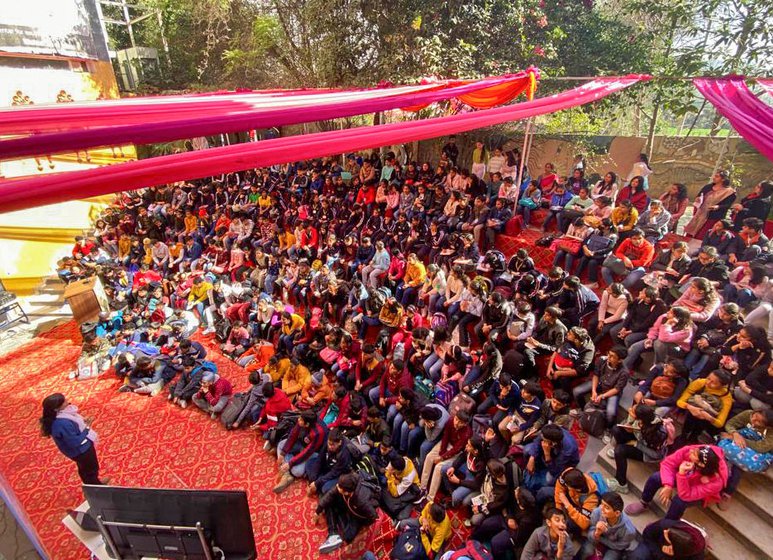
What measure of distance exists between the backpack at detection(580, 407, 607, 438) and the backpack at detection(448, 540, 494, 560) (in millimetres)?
1309

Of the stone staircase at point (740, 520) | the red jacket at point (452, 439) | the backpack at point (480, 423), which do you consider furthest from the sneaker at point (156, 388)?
the stone staircase at point (740, 520)

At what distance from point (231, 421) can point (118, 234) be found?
308 inches

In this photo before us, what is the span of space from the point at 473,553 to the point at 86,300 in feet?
24.1

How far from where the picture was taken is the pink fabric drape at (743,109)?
333 centimetres

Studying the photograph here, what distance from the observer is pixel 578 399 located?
3.54 meters

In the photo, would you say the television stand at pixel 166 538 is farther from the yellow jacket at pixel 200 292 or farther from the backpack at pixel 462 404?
the yellow jacket at pixel 200 292

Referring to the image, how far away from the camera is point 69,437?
320 centimetres

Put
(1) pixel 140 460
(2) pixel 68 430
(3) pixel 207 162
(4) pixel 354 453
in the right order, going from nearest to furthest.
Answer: (3) pixel 207 162, (2) pixel 68 430, (4) pixel 354 453, (1) pixel 140 460

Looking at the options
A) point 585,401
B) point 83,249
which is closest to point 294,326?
point 585,401

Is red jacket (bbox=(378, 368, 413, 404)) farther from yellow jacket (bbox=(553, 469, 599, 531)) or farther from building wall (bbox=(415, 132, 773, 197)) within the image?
building wall (bbox=(415, 132, 773, 197))

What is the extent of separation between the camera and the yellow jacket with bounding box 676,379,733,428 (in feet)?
8.81

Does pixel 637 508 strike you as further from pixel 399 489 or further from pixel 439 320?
pixel 439 320

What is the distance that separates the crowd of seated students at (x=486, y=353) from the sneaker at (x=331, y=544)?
2 centimetres

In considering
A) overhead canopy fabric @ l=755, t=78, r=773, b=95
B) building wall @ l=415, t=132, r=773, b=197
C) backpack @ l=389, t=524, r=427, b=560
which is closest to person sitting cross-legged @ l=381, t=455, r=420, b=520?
backpack @ l=389, t=524, r=427, b=560
